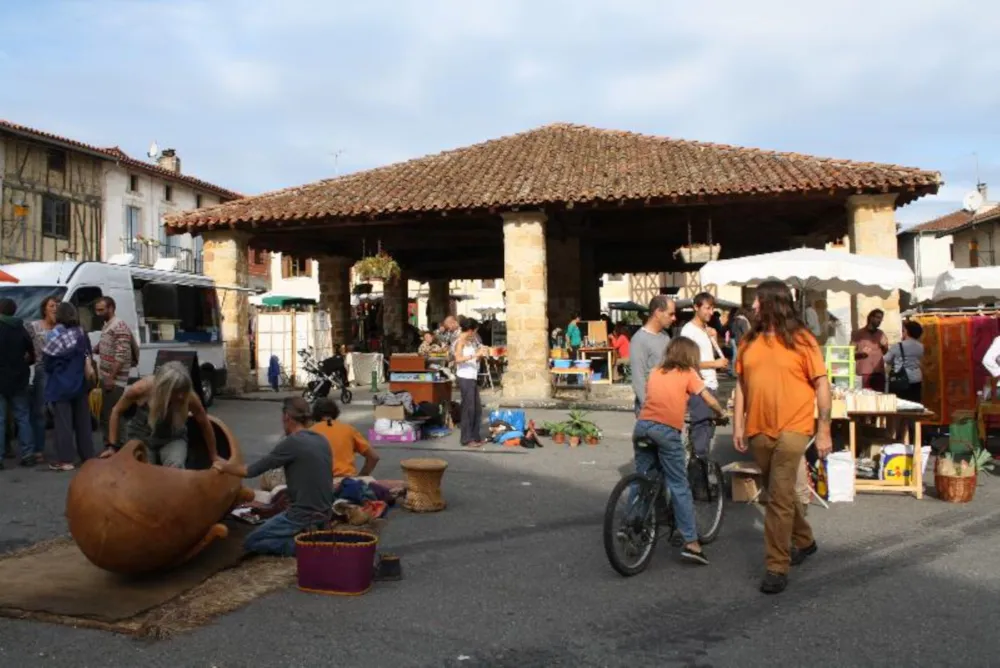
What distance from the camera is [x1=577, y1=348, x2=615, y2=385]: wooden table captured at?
16327 mm

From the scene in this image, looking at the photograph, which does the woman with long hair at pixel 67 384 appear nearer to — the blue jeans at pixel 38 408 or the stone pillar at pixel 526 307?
→ the blue jeans at pixel 38 408

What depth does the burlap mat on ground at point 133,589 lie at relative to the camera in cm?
398

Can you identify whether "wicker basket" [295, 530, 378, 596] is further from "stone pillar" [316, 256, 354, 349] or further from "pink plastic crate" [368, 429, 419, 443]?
"stone pillar" [316, 256, 354, 349]

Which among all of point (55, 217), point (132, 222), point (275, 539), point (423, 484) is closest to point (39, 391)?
point (423, 484)

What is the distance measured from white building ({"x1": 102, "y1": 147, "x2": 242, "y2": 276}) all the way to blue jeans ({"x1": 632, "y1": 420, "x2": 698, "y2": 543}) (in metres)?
28.4

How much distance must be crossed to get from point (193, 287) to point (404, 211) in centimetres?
391

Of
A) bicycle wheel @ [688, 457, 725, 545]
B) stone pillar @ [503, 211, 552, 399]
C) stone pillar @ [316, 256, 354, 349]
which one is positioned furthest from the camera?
stone pillar @ [316, 256, 354, 349]

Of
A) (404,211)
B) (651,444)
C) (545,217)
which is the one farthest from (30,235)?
(651,444)

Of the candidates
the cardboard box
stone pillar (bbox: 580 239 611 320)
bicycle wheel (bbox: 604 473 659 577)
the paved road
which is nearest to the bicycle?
bicycle wheel (bbox: 604 473 659 577)

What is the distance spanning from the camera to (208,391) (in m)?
13.8

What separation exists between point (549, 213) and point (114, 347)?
9049 millimetres

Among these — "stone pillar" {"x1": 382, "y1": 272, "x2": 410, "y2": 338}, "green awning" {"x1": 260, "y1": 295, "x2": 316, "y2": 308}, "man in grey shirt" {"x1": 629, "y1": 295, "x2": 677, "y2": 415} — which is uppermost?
"green awning" {"x1": 260, "y1": 295, "x2": 316, "y2": 308}

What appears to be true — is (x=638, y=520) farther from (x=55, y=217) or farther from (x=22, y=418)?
(x=55, y=217)

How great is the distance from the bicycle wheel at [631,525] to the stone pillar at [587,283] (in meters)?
15.9
